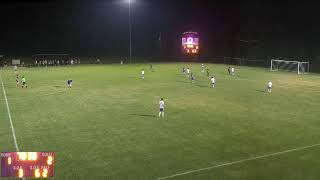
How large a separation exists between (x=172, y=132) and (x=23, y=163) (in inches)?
672

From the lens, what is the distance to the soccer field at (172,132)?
19641 millimetres

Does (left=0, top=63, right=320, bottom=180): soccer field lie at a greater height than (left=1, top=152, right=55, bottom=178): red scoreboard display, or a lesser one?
lesser

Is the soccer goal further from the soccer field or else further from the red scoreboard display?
the red scoreboard display

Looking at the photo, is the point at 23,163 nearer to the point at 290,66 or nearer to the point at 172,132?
the point at 172,132

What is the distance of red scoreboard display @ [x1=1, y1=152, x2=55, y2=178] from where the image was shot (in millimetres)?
10445

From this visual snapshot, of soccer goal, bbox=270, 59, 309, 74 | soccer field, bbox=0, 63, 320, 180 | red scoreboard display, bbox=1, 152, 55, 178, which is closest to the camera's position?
red scoreboard display, bbox=1, 152, 55, 178

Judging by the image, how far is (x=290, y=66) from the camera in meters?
78.8

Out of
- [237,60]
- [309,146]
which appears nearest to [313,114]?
[309,146]

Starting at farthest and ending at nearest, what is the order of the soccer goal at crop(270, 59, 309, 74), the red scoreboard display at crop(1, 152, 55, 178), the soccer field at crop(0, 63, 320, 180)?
the soccer goal at crop(270, 59, 309, 74)
the soccer field at crop(0, 63, 320, 180)
the red scoreboard display at crop(1, 152, 55, 178)

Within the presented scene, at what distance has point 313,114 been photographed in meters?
33.2

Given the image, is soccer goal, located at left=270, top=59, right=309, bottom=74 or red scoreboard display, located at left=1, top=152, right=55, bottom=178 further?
soccer goal, located at left=270, top=59, right=309, bottom=74

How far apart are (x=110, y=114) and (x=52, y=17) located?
9141 centimetres

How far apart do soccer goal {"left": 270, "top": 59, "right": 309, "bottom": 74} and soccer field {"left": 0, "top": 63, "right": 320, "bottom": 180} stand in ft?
87.8

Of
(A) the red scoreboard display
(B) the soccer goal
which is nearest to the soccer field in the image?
(A) the red scoreboard display
